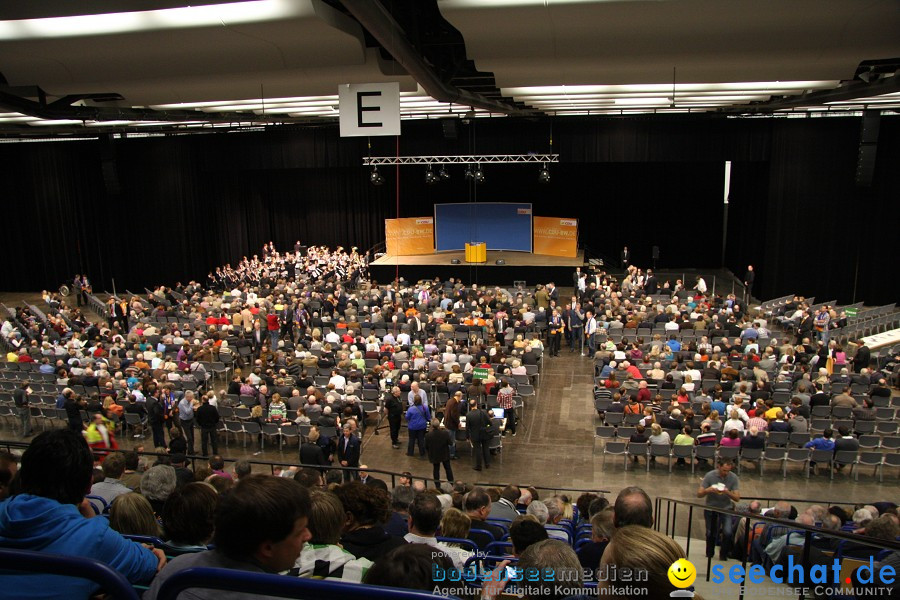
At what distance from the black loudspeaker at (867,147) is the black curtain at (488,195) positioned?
72cm

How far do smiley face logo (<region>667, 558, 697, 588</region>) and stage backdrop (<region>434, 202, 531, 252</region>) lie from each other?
2547cm

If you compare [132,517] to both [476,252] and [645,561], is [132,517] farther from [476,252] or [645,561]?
[476,252]

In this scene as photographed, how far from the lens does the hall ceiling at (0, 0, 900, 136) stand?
6664 mm

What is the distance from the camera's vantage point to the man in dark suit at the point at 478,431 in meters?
11.0

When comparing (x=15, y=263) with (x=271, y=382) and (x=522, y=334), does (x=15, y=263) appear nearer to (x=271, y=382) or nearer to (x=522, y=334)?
(x=271, y=382)

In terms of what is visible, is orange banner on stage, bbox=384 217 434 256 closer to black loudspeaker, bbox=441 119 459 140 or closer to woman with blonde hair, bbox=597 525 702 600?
black loudspeaker, bbox=441 119 459 140

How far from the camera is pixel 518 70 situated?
9.45 metres

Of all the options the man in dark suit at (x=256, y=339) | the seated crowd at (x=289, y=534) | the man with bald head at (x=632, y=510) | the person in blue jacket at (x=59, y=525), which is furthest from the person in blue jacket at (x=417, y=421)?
the person in blue jacket at (x=59, y=525)

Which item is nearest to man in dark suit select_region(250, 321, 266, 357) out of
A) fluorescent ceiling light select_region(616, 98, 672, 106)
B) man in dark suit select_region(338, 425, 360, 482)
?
man in dark suit select_region(338, 425, 360, 482)

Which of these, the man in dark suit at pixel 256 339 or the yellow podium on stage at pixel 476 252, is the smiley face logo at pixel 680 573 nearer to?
the man in dark suit at pixel 256 339

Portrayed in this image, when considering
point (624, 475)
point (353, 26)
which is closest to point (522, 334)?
point (624, 475)

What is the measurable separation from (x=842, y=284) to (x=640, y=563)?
22.7 meters

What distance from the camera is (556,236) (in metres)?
26.6

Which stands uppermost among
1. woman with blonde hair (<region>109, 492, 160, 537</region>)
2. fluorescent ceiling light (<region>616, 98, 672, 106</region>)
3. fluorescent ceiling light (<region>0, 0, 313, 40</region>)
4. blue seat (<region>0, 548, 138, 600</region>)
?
fluorescent ceiling light (<region>616, 98, 672, 106</region>)
